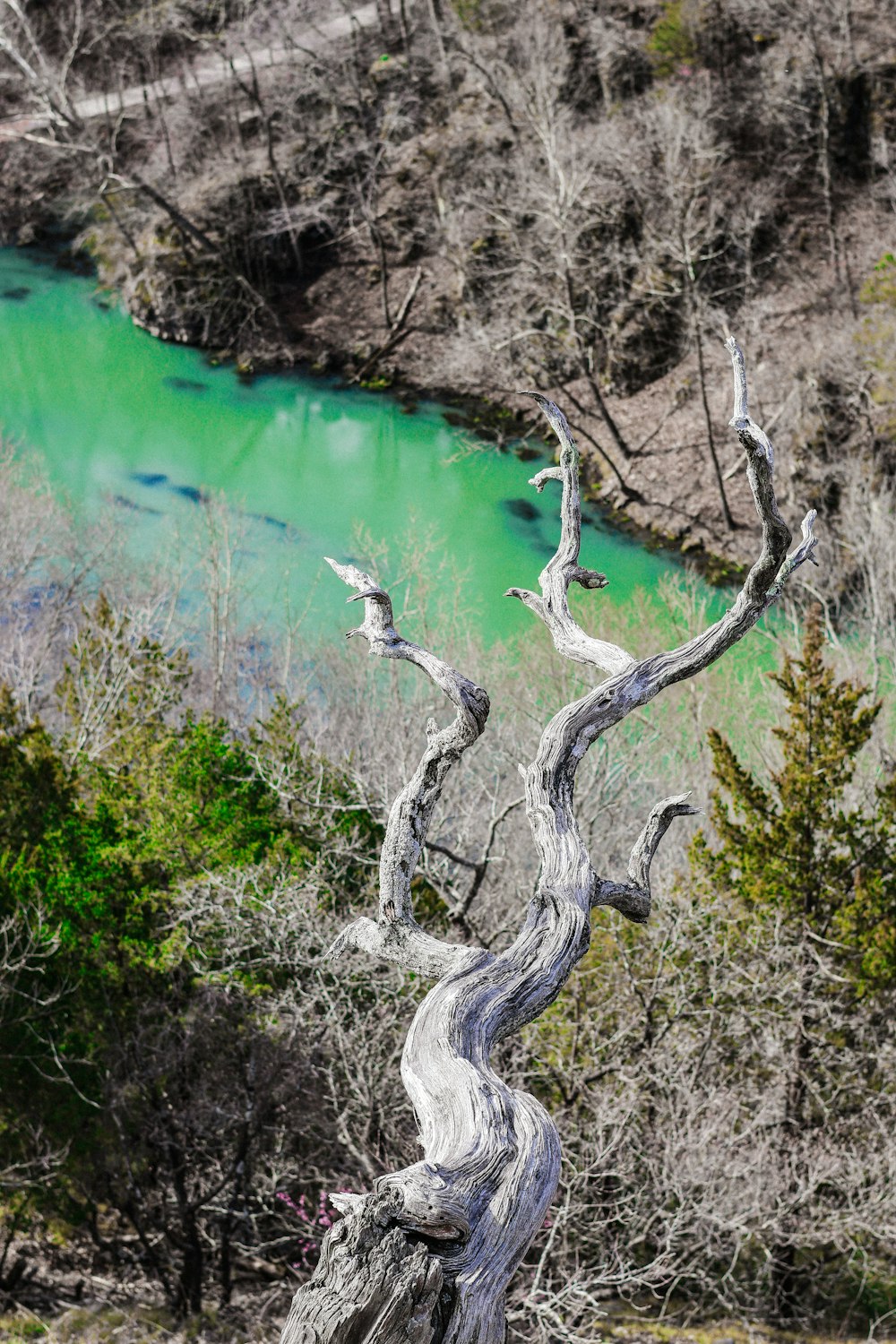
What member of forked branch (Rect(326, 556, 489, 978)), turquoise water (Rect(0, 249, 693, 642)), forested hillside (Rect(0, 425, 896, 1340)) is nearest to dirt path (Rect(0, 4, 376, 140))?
turquoise water (Rect(0, 249, 693, 642))

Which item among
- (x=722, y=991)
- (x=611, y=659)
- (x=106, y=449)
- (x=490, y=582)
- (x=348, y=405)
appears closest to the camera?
(x=611, y=659)

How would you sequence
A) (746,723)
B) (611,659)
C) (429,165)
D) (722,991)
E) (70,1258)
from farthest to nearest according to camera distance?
(429,165)
(746,723)
(70,1258)
(722,991)
(611,659)

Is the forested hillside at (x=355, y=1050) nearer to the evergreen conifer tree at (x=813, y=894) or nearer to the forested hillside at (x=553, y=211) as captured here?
the evergreen conifer tree at (x=813, y=894)

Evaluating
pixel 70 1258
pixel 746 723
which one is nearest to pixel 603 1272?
pixel 70 1258

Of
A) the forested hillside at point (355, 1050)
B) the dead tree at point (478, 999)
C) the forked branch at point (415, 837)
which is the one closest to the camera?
the dead tree at point (478, 999)

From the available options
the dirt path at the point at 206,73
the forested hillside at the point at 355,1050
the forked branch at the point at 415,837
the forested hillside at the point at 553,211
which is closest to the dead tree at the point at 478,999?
the forked branch at the point at 415,837

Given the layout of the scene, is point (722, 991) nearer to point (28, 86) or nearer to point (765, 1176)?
point (765, 1176)
